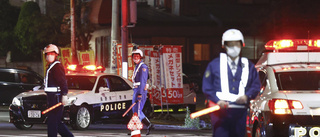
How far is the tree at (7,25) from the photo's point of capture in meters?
50.9

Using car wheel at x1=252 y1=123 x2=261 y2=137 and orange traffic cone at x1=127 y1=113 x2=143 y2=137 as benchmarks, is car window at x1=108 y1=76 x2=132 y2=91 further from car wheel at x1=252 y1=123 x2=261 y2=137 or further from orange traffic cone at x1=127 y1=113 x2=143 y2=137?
car wheel at x1=252 y1=123 x2=261 y2=137

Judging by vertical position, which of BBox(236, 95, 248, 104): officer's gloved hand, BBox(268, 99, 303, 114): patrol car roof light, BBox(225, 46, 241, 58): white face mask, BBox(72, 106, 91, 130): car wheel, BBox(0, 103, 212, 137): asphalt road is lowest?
BBox(0, 103, 212, 137): asphalt road

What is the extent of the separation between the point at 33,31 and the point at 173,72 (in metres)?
26.1

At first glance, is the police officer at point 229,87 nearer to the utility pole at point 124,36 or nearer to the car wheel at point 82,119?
the car wheel at point 82,119

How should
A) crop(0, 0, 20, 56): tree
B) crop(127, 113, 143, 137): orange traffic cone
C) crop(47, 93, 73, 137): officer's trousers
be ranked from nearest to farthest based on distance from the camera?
crop(47, 93, 73, 137): officer's trousers
crop(127, 113, 143, 137): orange traffic cone
crop(0, 0, 20, 56): tree

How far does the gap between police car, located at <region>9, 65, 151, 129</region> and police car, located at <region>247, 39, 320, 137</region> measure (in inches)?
224

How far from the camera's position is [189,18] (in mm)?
42469

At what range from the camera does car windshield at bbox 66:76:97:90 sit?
57.5ft

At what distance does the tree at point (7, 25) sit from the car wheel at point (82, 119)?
34023mm

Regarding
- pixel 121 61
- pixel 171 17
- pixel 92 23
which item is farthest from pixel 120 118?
pixel 171 17

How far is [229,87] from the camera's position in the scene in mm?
8406

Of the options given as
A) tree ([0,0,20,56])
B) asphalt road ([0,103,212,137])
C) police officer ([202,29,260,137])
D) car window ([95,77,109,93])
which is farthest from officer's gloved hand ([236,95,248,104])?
tree ([0,0,20,56])

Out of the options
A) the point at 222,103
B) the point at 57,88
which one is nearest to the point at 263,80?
the point at 222,103

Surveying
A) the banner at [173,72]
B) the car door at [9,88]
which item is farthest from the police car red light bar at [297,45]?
the car door at [9,88]
